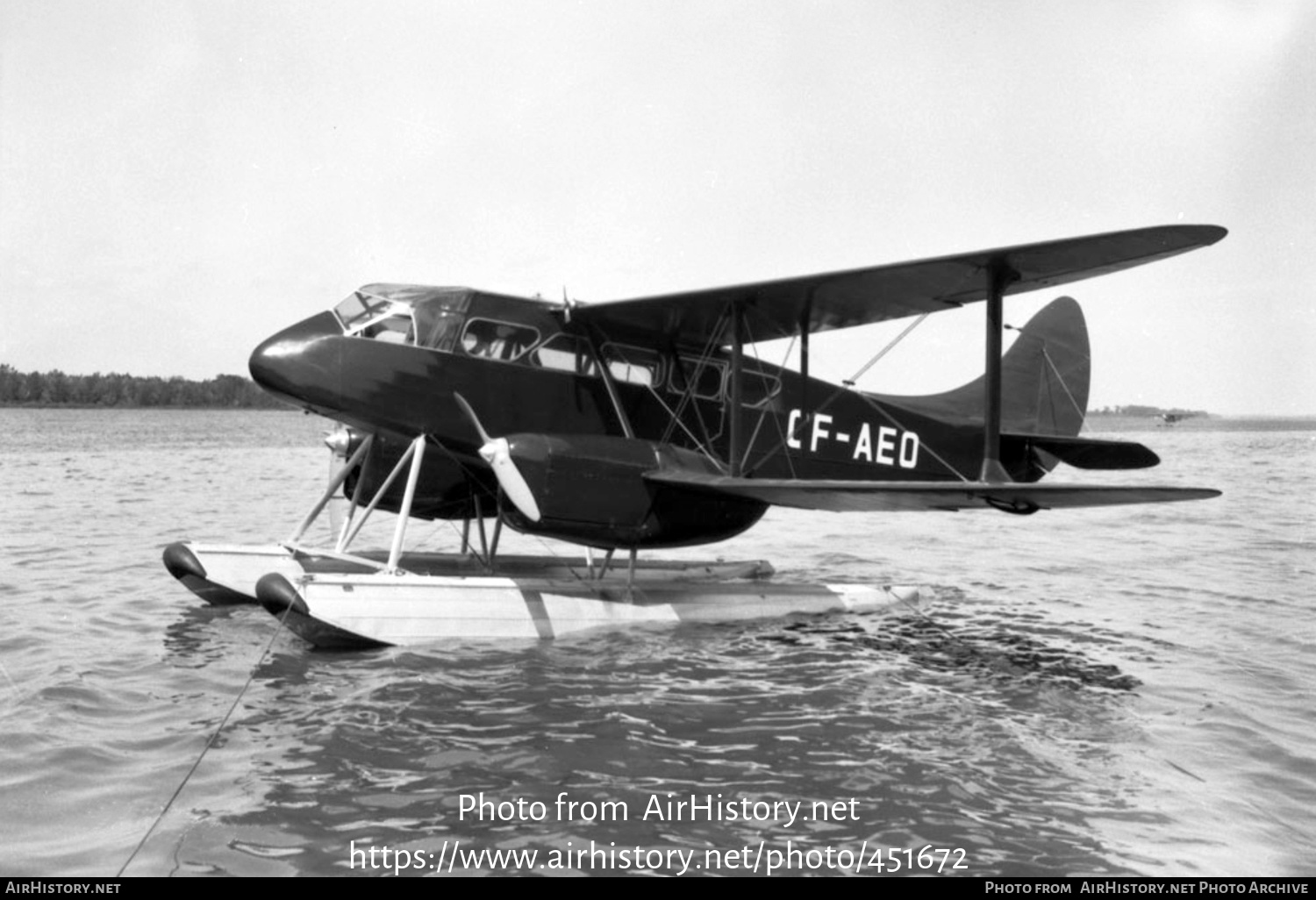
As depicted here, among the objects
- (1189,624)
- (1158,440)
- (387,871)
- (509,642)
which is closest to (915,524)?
(1189,624)

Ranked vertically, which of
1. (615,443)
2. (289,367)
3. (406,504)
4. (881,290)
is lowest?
(406,504)

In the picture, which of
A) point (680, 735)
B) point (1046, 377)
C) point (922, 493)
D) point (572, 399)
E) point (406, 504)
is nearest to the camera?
point (680, 735)

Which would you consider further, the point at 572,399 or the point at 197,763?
the point at 572,399

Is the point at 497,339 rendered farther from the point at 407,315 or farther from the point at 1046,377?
the point at 1046,377

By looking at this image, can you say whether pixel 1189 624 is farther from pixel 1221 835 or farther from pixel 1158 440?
pixel 1158 440

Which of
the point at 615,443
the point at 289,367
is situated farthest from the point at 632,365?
the point at 289,367

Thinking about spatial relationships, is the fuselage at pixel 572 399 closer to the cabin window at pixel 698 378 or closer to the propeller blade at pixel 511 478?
the cabin window at pixel 698 378
